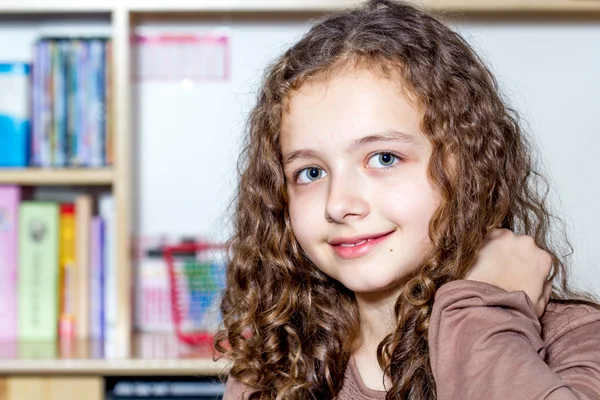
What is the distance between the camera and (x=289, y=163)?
3.56 feet

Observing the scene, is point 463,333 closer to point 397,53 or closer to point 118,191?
point 397,53

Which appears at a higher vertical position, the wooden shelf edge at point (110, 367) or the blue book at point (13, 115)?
the blue book at point (13, 115)

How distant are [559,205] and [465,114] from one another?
117cm

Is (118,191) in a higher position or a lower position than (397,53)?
lower

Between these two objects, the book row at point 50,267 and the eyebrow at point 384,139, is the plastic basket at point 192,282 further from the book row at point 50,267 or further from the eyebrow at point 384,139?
the eyebrow at point 384,139

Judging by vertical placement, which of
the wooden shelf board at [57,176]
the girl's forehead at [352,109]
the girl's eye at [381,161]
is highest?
the girl's forehead at [352,109]

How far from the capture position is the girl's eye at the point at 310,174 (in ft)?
3.45

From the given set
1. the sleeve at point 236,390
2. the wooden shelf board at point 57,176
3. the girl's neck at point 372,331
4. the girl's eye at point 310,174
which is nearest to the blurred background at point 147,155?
the wooden shelf board at point 57,176

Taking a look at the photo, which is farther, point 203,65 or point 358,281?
point 203,65

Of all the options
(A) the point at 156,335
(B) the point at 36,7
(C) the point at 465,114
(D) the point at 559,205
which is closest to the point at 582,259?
(D) the point at 559,205

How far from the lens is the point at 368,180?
998 millimetres

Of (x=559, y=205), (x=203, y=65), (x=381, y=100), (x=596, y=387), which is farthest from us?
(x=203, y=65)

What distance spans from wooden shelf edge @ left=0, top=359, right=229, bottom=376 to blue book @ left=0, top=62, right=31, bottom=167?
468 millimetres

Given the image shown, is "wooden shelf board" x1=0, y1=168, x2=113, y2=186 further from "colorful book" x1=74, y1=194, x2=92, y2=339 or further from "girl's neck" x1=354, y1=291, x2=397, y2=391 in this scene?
"girl's neck" x1=354, y1=291, x2=397, y2=391
